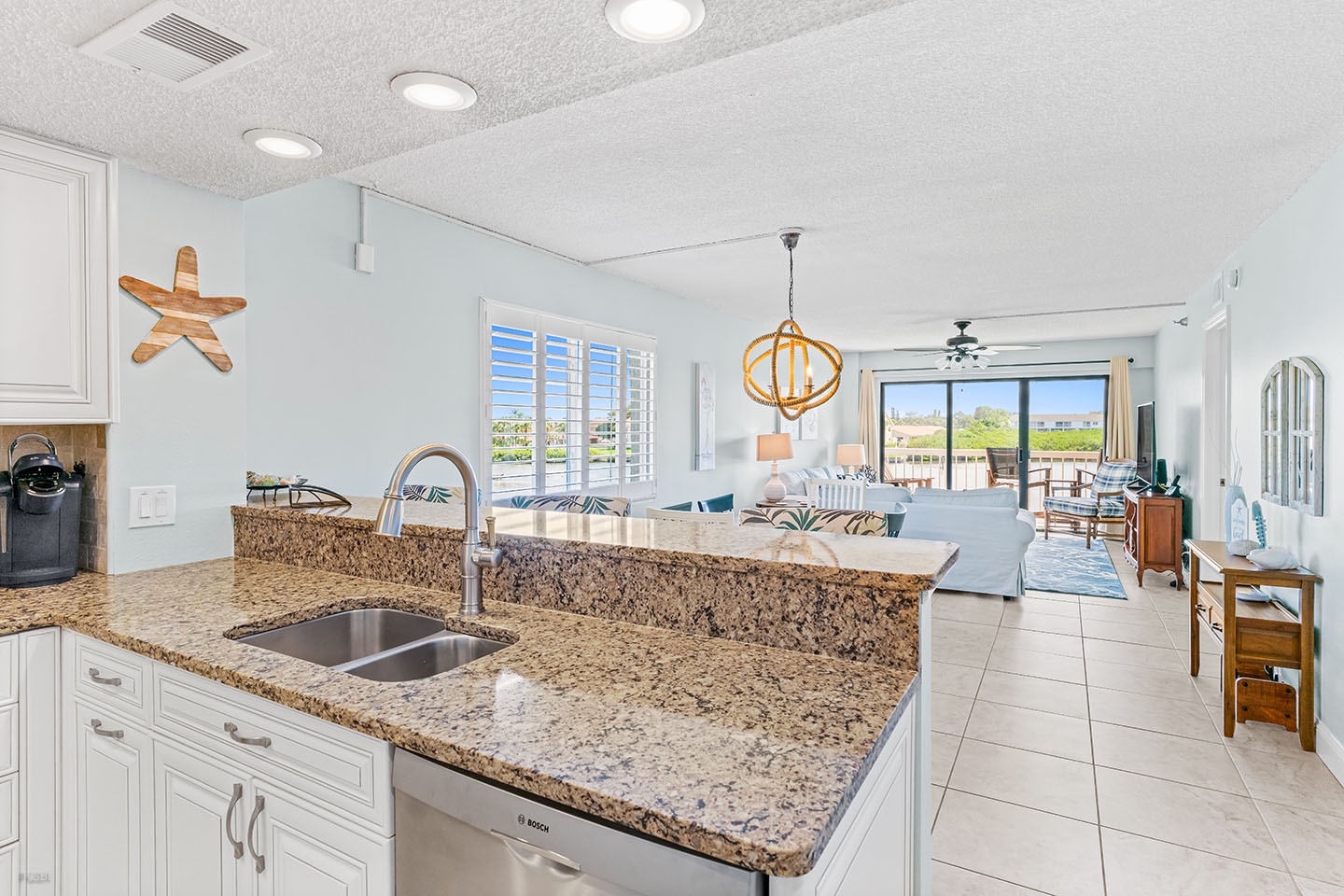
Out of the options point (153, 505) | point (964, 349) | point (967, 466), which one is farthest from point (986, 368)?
point (153, 505)

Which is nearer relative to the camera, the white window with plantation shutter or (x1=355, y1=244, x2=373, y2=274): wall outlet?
(x1=355, y1=244, x2=373, y2=274): wall outlet

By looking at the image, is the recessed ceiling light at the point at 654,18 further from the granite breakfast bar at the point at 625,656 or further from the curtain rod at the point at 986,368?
the curtain rod at the point at 986,368

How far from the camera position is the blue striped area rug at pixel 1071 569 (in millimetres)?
5500

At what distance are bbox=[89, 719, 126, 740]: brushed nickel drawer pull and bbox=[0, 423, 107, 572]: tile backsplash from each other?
25.0 inches

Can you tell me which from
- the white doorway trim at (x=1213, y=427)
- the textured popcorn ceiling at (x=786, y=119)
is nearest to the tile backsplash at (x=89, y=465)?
the textured popcorn ceiling at (x=786, y=119)

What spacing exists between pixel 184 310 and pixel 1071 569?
22.0 feet

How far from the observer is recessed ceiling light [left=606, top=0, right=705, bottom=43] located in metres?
1.25

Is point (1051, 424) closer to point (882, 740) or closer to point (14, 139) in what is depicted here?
point (882, 740)

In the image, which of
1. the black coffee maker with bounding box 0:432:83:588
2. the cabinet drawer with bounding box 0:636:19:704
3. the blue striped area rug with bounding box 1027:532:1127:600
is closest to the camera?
the cabinet drawer with bounding box 0:636:19:704

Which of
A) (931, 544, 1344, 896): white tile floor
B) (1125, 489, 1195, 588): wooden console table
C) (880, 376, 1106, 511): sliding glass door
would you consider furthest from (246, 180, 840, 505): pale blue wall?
(880, 376, 1106, 511): sliding glass door

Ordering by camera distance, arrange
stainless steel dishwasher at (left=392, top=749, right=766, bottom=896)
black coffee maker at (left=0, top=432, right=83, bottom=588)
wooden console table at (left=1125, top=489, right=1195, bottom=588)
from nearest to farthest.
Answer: stainless steel dishwasher at (left=392, top=749, right=766, bottom=896) < black coffee maker at (left=0, top=432, right=83, bottom=588) < wooden console table at (left=1125, top=489, right=1195, bottom=588)

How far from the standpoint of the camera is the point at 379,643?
1.80 meters

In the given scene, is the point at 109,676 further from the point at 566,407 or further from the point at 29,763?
the point at 566,407

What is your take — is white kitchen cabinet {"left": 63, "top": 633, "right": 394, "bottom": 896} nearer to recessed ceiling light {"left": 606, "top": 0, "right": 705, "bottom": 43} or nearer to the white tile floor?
recessed ceiling light {"left": 606, "top": 0, "right": 705, "bottom": 43}
